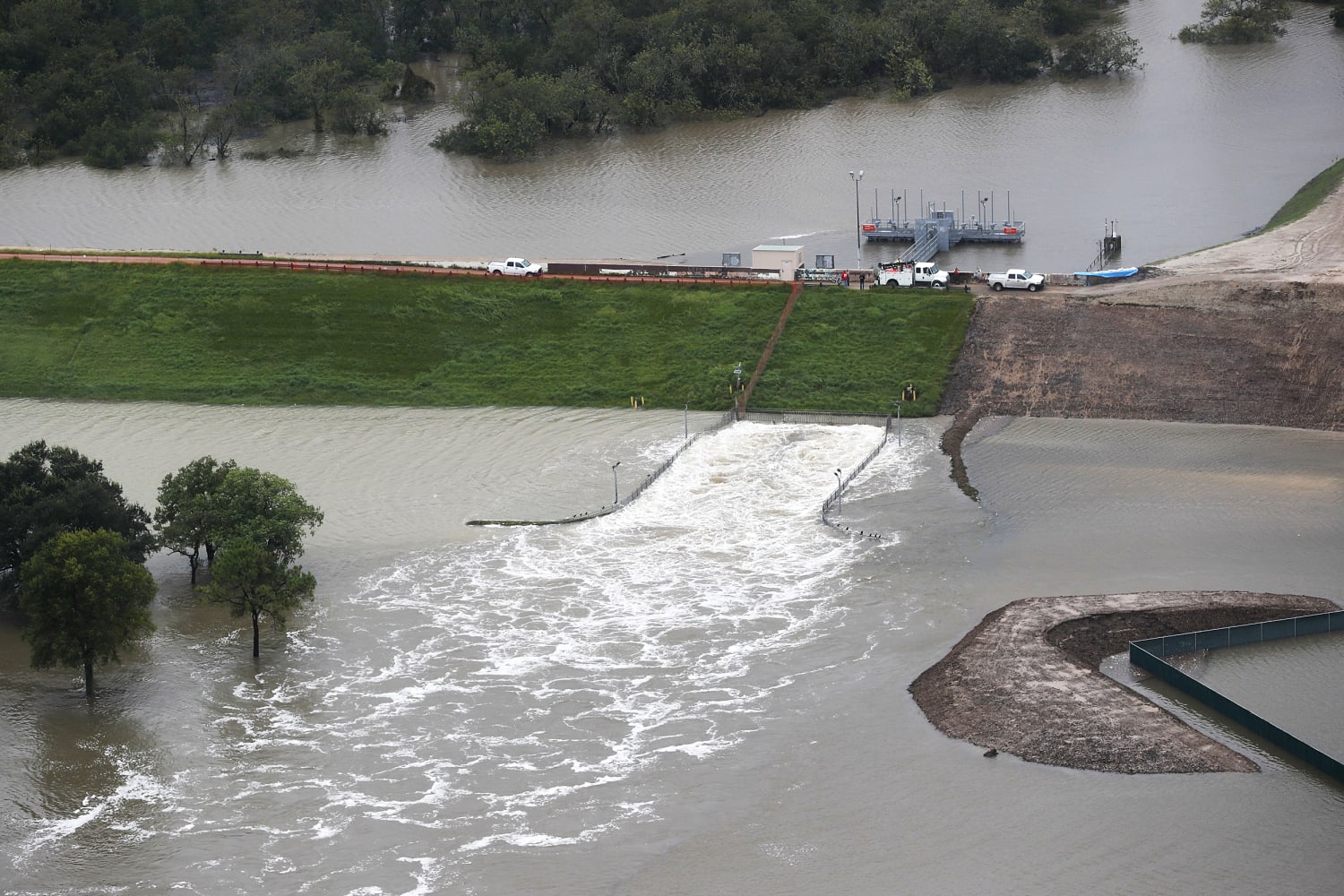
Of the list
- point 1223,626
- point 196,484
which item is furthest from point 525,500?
point 1223,626

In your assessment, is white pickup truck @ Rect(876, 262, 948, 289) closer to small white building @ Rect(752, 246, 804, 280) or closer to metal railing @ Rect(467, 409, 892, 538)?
small white building @ Rect(752, 246, 804, 280)

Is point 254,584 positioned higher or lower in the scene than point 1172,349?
lower

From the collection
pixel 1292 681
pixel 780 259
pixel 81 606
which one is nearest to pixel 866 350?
pixel 780 259

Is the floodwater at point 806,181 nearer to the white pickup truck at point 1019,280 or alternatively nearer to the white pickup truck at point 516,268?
the white pickup truck at point 516,268

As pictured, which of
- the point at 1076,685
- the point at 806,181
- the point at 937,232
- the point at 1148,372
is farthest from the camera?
the point at 806,181

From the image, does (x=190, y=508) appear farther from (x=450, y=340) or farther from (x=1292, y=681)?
(x=1292, y=681)

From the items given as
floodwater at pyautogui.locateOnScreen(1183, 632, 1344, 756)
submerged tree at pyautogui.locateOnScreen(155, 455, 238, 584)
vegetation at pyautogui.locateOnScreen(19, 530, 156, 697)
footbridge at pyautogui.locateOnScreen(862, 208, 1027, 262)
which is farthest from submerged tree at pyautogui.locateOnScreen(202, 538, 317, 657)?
footbridge at pyautogui.locateOnScreen(862, 208, 1027, 262)

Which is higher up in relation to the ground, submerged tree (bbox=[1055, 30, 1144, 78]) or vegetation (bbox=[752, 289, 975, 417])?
submerged tree (bbox=[1055, 30, 1144, 78])
